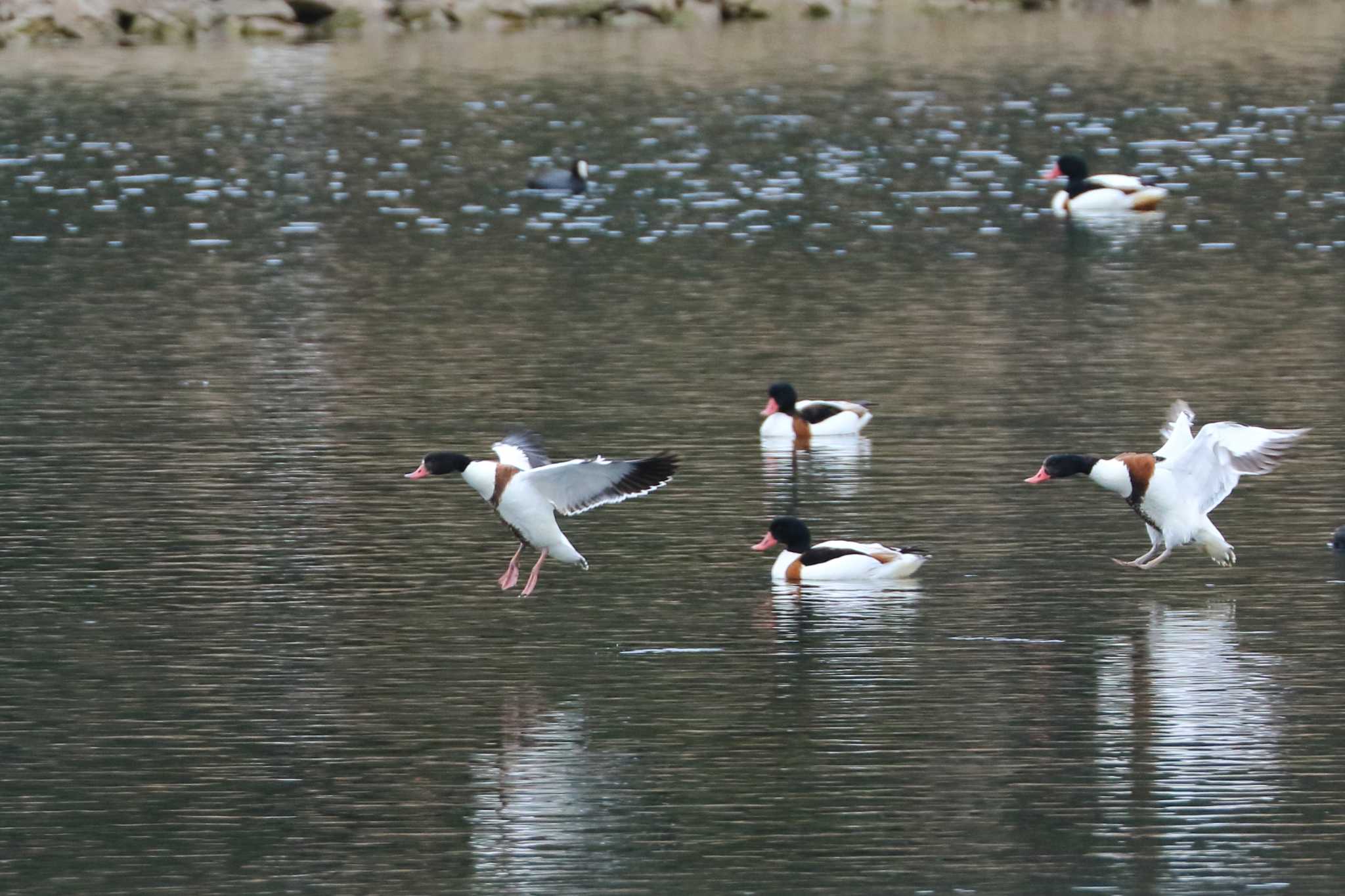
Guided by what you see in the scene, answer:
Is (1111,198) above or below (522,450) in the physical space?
below

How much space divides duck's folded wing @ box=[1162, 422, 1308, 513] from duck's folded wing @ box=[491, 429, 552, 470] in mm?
3831

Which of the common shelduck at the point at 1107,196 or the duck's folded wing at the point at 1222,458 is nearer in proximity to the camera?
the duck's folded wing at the point at 1222,458

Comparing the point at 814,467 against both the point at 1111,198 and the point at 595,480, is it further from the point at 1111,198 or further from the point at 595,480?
the point at 1111,198

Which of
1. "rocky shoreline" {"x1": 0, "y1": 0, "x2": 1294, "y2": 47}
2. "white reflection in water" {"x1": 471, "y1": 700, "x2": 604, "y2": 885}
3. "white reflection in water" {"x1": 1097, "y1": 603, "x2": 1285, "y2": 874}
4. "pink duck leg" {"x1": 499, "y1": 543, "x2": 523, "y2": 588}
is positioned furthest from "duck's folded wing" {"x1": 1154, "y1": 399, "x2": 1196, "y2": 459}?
"rocky shoreline" {"x1": 0, "y1": 0, "x2": 1294, "y2": 47}

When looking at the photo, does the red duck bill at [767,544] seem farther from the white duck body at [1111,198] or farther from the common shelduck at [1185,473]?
the white duck body at [1111,198]

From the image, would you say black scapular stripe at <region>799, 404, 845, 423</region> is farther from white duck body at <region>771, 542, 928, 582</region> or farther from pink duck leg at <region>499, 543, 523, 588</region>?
pink duck leg at <region>499, 543, 523, 588</region>

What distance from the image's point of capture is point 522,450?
15484 mm

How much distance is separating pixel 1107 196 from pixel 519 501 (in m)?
22.9

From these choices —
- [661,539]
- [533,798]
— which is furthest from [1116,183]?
[533,798]

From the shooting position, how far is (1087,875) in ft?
34.0

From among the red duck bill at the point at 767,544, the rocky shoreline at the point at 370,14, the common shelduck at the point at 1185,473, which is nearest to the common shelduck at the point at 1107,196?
the common shelduck at the point at 1185,473

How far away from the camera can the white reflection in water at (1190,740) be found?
10.9 meters

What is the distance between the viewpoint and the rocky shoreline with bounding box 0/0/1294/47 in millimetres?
69000

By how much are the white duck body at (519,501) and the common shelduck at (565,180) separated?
954 inches
